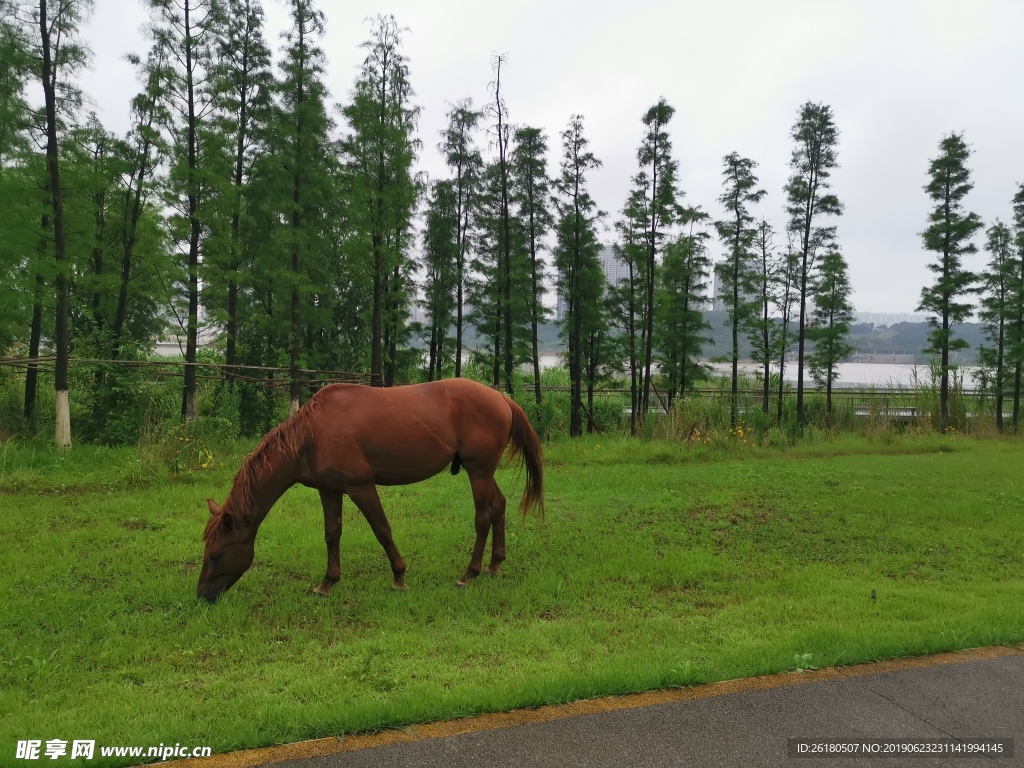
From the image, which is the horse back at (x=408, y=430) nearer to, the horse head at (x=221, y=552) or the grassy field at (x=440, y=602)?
the horse head at (x=221, y=552)

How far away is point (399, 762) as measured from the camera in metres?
2.40

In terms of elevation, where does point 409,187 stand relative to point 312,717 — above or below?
above

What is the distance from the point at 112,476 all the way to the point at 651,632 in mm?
7102

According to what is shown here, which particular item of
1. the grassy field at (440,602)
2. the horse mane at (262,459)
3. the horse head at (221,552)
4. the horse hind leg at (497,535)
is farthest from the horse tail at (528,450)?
the horse head at (221,552)

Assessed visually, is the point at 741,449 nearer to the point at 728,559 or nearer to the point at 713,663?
the point at 728,559

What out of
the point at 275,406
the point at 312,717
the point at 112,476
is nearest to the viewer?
the point at 312,717

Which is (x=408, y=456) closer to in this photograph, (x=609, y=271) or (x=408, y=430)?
(x=408, y=430)

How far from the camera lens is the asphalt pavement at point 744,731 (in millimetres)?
2449

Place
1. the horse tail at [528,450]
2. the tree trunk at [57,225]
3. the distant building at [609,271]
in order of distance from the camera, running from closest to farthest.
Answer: the horse tail at [528,450] → the tree trunk at [57,225] → the distant building at [609,271]

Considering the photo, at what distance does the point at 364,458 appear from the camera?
14.7 feet

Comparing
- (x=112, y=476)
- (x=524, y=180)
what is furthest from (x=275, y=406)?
(x=524, y=180)

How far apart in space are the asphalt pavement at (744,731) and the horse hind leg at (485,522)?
6.58 feet

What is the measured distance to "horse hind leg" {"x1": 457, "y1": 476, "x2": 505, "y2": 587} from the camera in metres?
4.79

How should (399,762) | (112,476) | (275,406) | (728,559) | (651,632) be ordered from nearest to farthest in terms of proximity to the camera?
(399,762)
(651,632)
(728,559)
(112,476)
(275,406)
